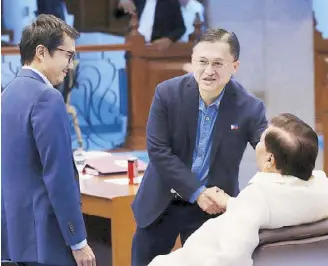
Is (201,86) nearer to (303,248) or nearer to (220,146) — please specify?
(220,146)

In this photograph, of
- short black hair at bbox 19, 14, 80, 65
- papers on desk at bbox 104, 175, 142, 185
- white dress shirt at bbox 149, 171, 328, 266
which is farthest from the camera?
papers on desk at bbox 104, 175, 142, 185

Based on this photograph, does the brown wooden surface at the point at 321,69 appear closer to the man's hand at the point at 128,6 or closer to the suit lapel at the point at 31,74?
the man's hand at the point at 128,6

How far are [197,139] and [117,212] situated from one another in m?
0.57

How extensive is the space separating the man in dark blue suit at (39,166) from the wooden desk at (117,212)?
2.41 ft

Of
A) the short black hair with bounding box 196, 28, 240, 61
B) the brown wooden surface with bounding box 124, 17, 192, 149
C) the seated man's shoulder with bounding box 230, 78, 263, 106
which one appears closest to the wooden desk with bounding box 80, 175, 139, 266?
the seated man's shoulder with bounding box 230, 78, 263, 106

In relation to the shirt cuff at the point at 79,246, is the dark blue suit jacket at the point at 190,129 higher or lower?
higher

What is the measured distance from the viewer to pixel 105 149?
18.4 feet

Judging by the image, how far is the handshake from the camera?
224 centimetres

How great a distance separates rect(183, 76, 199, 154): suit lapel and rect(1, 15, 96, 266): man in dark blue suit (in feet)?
1.57

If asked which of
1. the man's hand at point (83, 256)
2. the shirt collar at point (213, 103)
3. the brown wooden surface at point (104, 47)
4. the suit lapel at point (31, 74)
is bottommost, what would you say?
the man's hand at point (83, 256)

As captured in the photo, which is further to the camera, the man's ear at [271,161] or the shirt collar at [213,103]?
the shirt collar at [213,103]

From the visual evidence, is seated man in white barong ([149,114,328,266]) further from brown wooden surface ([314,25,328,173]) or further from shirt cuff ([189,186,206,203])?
brown wooden surface ([314,25,328,173])

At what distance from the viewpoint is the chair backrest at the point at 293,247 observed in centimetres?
164

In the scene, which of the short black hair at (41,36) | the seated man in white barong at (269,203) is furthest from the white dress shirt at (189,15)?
the seated man in white barong at (269,203)
